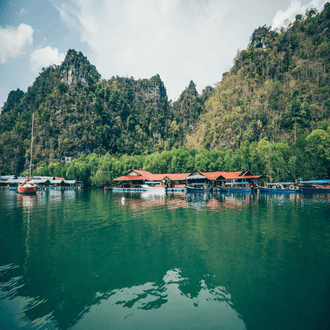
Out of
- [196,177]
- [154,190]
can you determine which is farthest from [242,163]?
[154,190]

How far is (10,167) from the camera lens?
95.4 meters

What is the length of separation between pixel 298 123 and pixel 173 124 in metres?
60.9

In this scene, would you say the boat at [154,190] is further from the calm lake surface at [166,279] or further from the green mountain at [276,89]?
the calm lake surface at [166,279]

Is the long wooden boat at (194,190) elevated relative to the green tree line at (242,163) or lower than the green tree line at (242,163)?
lower

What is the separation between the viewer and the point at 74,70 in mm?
109438

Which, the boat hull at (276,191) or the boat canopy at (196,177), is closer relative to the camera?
the boat hull at (276,191)

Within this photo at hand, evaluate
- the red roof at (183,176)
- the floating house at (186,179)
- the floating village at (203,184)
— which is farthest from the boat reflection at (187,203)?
the floating house at (186,179)

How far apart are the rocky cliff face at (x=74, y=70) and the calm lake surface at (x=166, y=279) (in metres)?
118

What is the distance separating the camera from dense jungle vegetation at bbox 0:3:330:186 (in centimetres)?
5769

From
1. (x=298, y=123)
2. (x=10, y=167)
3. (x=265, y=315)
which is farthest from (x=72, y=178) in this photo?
(x=298, y=123)

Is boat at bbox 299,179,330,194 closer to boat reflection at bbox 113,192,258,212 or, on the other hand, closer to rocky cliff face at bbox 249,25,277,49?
boat reflection at bbox 113,192,258,212

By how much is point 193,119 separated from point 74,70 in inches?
2914

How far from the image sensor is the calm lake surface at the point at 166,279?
527 cm

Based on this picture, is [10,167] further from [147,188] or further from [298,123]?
[298,123]
